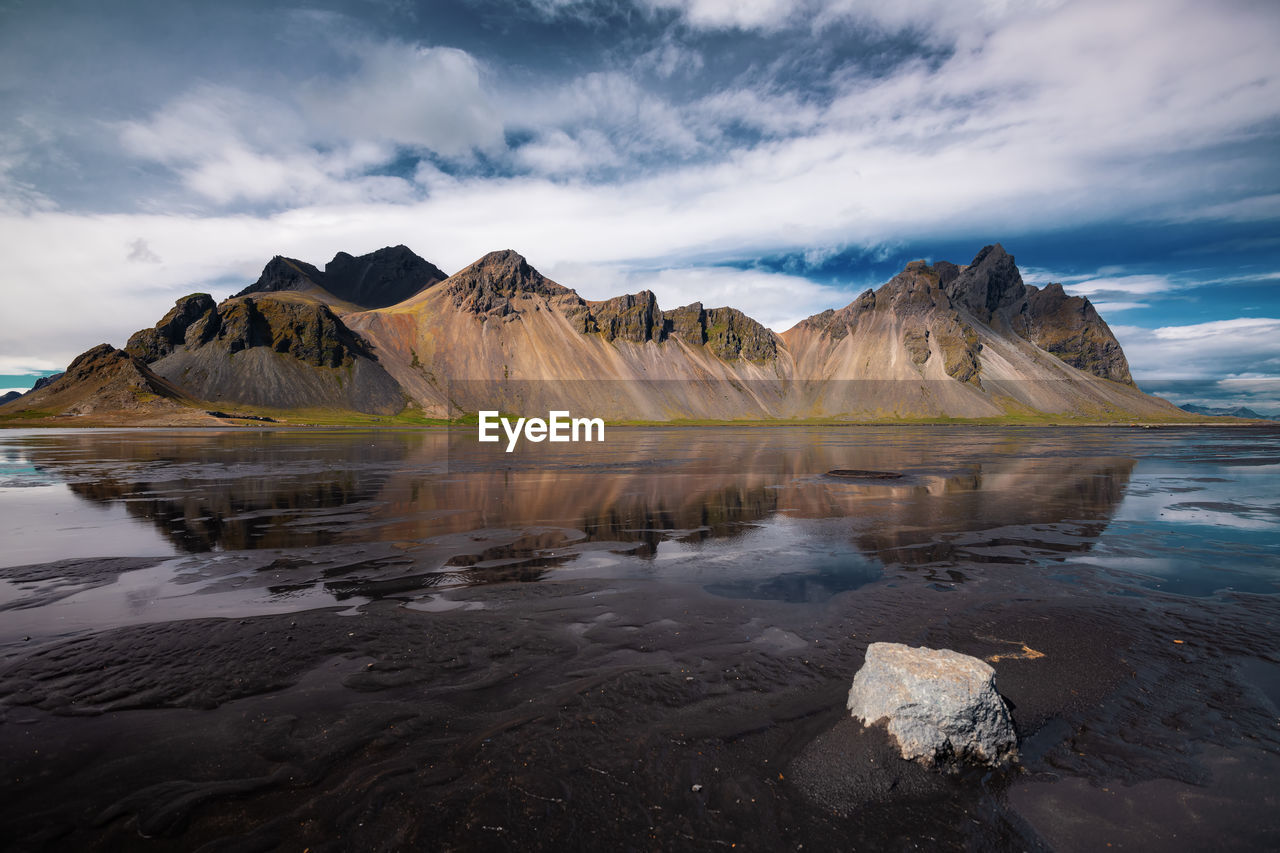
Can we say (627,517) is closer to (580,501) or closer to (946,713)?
(580,501)

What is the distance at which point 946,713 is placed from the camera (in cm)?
697

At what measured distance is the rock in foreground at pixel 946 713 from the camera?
6.97 metres

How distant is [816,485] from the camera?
35.4 meters

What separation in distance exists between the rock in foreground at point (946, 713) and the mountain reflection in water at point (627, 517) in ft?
20.6

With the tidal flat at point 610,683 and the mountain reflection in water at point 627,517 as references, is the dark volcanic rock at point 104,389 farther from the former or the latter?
the tidal flat at point 610,683

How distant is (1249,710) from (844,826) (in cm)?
742

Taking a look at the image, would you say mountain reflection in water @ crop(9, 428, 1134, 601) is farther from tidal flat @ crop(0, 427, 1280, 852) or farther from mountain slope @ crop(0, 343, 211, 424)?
mountain slope @ crop(0, 343, 211, 424)

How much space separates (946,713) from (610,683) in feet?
15.9

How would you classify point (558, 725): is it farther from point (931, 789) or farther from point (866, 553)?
point (866, 553)

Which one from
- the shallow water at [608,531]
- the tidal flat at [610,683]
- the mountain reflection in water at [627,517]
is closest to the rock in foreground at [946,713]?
the tidal flat at [610,683]

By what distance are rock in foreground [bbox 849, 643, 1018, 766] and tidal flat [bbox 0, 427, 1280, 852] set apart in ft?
0.86

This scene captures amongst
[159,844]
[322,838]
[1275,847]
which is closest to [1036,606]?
[1275,847]

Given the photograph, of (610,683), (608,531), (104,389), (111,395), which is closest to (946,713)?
(610,683)

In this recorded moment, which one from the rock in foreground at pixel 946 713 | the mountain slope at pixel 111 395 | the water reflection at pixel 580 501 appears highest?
the mountain slope at pixel 111 395
